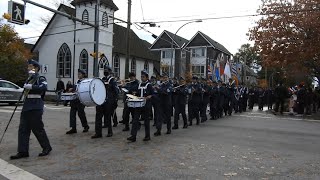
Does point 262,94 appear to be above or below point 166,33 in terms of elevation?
below

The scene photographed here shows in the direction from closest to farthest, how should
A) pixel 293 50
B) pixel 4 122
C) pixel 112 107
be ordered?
pixel 112 107 < pixel 4 122 < pixel 293 50

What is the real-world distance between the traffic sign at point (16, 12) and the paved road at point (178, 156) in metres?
7.17

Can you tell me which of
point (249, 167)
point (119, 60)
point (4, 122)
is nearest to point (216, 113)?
point (4, 122)

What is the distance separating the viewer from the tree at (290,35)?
82.4 ft

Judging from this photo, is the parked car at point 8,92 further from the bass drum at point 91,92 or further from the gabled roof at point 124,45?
the gabled roof at point 124,45

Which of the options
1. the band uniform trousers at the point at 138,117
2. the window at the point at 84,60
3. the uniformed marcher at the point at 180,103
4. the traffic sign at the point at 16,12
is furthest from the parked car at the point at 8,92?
the band uniform trousers at the point at 138,117

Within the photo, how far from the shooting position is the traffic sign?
61.8 feet

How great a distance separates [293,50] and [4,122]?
60.6ft

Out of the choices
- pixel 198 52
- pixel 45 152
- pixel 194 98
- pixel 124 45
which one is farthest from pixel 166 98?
→ pixel 198 52

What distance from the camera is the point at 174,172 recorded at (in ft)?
24.9

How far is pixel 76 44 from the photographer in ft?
128

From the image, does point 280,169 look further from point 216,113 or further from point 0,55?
point 0,55

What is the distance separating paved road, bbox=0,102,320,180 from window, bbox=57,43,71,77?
27.1 m

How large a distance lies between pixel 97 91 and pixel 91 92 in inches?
11.8
